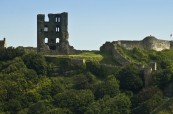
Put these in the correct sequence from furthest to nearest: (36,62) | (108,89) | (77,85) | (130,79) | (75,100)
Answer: (36,62)
(77,85)
(130,79)
(108,89)
(75,100)

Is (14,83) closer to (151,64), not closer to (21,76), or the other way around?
(21,76)

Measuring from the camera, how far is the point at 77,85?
104750mm

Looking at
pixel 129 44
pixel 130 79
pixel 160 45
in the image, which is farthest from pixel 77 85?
pixel 160 45

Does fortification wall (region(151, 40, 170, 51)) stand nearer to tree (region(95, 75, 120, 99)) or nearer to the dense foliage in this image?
the dense foliage

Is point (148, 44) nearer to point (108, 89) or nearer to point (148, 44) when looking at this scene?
point (148, 44)

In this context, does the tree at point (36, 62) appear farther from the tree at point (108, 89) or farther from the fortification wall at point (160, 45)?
the fortification wall at point (160, 45)

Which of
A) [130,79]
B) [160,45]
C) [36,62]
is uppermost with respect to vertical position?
[160,45]

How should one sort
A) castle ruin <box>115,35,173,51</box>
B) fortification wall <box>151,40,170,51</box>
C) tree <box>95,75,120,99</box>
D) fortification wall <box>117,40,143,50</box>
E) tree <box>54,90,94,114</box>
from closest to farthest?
tree <box>54,90,94,114</box>, tree <box>95,75,120,99</box>, fortification wall <box>117,40,143,50</box>, castle ruin <box>115,35,173,51</box>, fortification wall <box>151,40,170,51</box>

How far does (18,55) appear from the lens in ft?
367

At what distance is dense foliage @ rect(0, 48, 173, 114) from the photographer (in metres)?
97.2

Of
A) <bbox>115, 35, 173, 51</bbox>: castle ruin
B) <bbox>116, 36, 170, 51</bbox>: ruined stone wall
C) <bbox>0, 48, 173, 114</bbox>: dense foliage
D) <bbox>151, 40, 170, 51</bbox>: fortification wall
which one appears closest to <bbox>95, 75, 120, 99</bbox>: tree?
<bbox>0, 48, 173, 114</bbox>: dense foliage

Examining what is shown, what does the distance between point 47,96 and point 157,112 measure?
698 inches

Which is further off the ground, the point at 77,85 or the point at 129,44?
the point at 129,44

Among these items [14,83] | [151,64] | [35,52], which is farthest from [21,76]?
[151,64]
